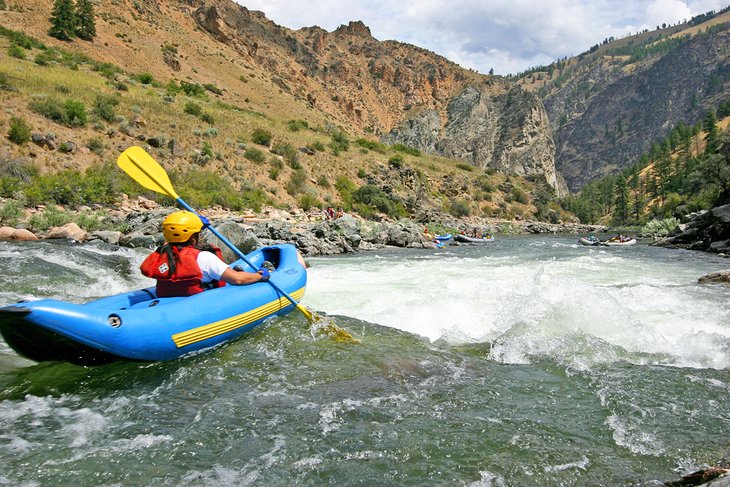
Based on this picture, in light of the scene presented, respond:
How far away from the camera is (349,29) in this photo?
260ft

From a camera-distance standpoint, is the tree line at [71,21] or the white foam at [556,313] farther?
the tree line at [71,21]

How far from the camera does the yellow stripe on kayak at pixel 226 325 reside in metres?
3.85

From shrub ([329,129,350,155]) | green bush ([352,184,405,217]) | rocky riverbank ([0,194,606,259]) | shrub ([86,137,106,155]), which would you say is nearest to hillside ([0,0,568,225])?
shrub ([86,137,106,155])

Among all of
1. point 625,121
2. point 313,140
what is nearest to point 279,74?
point 313,140

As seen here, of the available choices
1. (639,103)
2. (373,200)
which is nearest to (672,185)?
(373,200)

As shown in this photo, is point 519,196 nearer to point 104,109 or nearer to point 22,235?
point 104,109

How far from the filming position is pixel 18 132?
51.2ft

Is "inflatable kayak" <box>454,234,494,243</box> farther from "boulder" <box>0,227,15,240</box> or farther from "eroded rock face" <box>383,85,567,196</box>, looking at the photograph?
"eroded rock face" <box>383,85,567,196</box>

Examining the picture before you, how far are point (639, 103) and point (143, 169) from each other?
180 m

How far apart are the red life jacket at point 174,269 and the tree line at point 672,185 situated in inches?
1044

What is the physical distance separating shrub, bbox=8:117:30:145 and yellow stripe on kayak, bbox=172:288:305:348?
52.2ft

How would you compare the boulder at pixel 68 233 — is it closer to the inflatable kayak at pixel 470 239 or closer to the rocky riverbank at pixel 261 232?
the rocky riverbank at pixel 261 232

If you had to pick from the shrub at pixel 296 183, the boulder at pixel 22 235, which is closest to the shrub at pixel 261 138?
the shrub at pixel 296 183

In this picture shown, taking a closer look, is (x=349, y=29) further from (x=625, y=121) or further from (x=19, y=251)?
(x=625, y=121)
